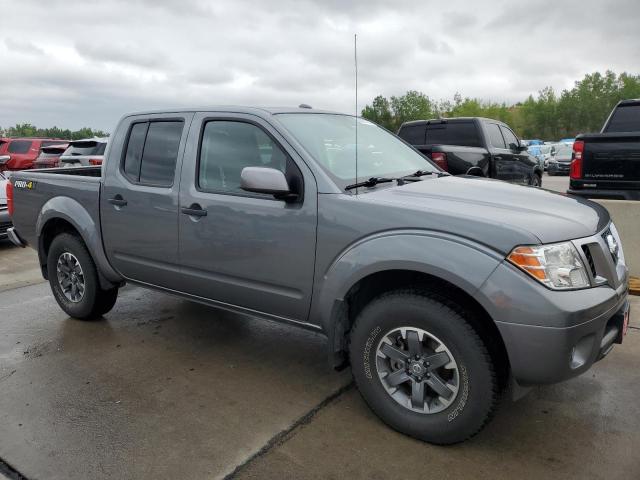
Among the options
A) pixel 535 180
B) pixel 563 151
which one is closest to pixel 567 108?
pixel 563 151

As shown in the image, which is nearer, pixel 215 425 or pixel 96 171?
pixel 215 425

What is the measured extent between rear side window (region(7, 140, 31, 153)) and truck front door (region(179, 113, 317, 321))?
15950mm

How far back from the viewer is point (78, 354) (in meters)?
4.06

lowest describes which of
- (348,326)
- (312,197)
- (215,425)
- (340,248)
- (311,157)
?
(215,425)

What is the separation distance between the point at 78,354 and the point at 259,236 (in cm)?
189

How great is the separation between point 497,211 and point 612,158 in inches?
147

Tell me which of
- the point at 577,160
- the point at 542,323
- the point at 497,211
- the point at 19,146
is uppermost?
the point at 19,146

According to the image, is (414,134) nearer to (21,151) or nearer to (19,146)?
(21,151)

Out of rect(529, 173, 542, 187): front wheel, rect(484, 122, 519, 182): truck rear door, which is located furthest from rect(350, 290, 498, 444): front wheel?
rect(529, 173, 542, 187): front wheel

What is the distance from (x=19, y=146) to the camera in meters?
17.1

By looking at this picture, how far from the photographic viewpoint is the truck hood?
2512 millimetres

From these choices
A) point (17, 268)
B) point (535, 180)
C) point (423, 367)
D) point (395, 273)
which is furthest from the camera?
point (535, 180)

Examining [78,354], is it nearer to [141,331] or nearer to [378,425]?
[141,331]

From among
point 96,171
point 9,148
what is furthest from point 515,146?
point 9,148
